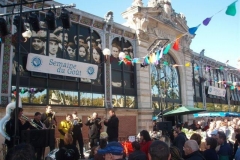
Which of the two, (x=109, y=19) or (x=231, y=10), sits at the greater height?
(x=109, y=19)

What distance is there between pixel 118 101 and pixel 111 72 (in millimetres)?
1926

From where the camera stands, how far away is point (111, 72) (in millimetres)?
16031

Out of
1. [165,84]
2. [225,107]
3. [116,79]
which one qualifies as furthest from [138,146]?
[225,107]

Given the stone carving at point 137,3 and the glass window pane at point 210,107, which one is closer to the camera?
the stone carving at point 137,3

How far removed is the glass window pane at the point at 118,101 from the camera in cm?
1584

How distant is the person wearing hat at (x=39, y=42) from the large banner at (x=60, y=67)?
0.58 m

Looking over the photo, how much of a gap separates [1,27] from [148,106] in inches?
472

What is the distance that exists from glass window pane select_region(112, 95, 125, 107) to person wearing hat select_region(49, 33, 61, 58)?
461 centimetres

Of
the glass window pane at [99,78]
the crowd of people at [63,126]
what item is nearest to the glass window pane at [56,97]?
the crowd of people at [63,126]

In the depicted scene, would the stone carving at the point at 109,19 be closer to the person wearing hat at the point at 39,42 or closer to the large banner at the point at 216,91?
the person wearing hat at the point at 39,42

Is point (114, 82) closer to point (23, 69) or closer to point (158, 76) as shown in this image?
point (158, 76)

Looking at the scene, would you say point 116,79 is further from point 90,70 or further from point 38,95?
point 38,95

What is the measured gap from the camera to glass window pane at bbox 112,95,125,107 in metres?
15.8

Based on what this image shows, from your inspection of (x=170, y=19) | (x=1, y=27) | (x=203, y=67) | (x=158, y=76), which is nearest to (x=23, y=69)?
(x=1, y=27)
